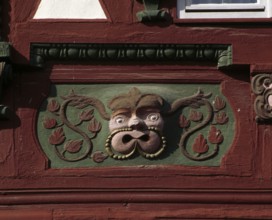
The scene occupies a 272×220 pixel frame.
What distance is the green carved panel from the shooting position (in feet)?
32.8

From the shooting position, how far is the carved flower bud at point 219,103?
10.1 meters

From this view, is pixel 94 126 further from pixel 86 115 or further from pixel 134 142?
pixel 134 142

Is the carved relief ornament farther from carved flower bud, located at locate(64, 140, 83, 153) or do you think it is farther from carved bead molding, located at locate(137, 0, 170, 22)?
carved bead molding, located at locate(137, 0, 170, 22)

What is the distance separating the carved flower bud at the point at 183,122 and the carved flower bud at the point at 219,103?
8.6 inches

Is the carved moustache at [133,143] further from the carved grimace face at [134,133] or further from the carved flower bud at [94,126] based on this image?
the carved flower bud at [94,126]

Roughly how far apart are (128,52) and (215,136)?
0.81 meters

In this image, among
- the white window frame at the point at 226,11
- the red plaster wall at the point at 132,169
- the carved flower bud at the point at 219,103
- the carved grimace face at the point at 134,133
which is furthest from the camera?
the white window frame at the point at 226,11

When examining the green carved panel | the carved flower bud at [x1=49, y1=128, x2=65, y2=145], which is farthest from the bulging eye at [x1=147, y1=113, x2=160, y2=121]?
the carved flower bud at [x1=49, y1=128, x2=65, y2=145]

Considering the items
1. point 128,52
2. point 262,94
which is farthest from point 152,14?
point 262,94

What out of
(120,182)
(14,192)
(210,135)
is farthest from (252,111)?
(14,192)

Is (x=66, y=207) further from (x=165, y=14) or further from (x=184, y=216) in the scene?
(x=165, y=14)

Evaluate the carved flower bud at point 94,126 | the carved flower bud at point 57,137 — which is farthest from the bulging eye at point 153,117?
the carved flower bud at point 57,137

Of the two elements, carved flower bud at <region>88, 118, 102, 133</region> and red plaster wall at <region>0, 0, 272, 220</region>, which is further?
carved flower bud at <region>88, 118, 102, 133</region>

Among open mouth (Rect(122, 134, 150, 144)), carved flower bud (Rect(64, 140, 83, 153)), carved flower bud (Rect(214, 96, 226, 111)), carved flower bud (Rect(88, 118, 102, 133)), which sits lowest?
carved flower bud (Rect(64, 140, 83, 153))
